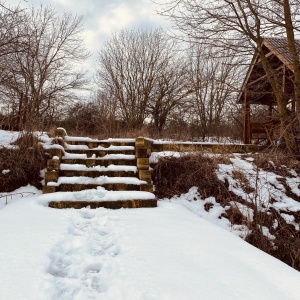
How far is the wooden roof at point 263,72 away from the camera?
8.03m

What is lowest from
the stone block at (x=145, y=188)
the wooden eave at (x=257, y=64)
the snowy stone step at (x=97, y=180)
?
the stone block at (x=145, y=188)

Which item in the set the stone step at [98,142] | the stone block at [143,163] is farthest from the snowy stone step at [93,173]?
the stone step at [98,142]

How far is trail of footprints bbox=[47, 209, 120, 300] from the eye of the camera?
1.95m

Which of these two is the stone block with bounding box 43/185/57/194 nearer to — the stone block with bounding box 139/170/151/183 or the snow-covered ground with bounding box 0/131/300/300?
the snow-covered ground with bounding box 0/131/300/300

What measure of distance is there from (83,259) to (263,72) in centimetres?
1169

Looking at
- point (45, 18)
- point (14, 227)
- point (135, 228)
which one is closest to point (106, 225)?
point (135, 228)

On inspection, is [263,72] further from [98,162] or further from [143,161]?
[98,162]

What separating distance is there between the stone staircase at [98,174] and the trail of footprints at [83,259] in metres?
0.96

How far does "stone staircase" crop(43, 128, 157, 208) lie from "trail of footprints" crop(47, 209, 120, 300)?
96 centimetres

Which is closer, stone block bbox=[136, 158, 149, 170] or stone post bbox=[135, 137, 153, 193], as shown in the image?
A: stone post bbox=[135, 137, 153, 193]

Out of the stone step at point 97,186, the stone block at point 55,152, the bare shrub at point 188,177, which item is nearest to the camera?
the stone step at point 97,186

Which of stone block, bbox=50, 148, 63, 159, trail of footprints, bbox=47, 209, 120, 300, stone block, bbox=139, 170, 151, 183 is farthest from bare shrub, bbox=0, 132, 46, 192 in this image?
trail of footprints, bbox=47, 209, 120, 300

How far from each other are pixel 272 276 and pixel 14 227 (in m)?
2.85

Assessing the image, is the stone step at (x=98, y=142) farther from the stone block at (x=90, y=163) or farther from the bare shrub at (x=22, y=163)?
the bare shrub at (x=22, y=163)
